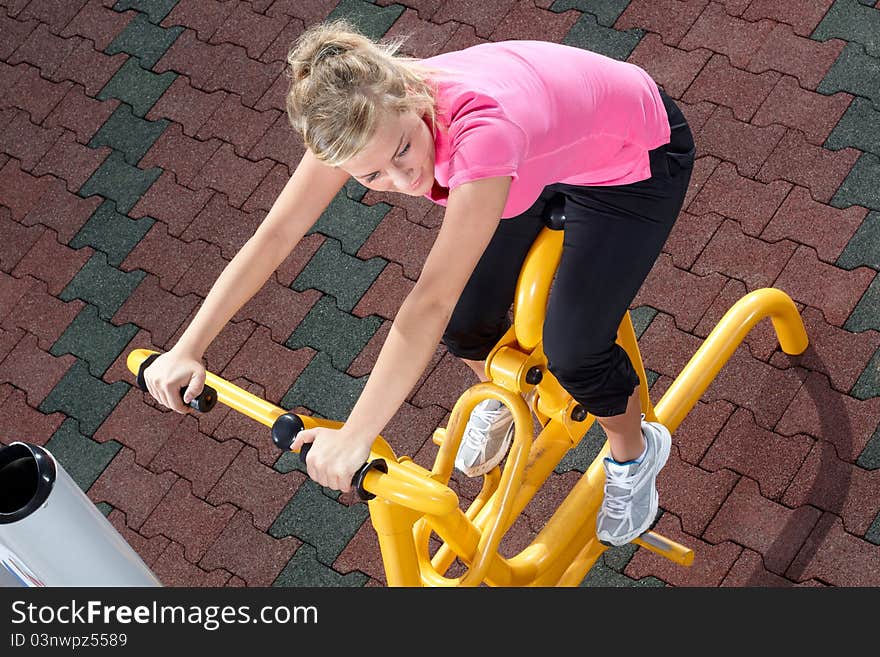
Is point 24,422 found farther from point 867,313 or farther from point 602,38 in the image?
point 867,313

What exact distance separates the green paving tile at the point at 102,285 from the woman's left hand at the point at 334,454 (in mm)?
2225

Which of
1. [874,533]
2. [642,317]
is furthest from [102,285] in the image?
[874,533]

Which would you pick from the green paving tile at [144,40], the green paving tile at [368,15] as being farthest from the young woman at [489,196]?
the green paving tile at [144,40]

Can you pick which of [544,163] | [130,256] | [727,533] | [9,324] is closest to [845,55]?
[727,533]

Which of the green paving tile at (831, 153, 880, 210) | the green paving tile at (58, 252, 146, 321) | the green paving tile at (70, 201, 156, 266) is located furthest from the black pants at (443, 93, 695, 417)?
the green paving tile at (70, 201, 156, 266)

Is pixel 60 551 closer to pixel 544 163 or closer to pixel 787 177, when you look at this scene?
pixel 544 163

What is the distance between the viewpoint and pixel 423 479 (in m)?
1.88

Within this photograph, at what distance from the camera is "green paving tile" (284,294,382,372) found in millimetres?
3582

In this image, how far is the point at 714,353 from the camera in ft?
9.68

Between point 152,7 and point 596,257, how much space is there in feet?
10.2

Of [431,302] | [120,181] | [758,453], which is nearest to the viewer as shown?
[431,302]

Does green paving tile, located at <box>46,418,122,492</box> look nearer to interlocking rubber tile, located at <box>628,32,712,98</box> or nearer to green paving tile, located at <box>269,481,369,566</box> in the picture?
green paving tile, located at <box>269,481,369,566</box>

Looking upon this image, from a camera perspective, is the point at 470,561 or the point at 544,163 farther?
the point at 470,561

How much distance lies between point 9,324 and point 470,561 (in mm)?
2250
